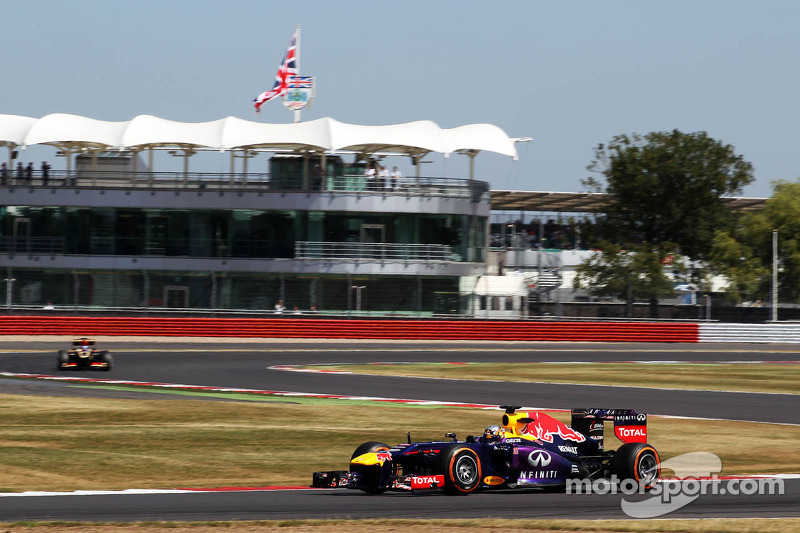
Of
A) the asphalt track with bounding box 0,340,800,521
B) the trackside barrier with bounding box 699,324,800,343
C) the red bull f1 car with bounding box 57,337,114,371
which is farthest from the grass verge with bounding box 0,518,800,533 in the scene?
the trackside barrier with bounding box 699,324,800,343

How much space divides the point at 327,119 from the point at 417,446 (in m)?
42.8

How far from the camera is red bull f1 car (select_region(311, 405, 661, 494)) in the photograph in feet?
37.5

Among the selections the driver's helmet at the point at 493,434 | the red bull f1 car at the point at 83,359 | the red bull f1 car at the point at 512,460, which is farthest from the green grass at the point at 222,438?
the red bull f1 car at the point at 83,359

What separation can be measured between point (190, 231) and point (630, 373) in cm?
2585

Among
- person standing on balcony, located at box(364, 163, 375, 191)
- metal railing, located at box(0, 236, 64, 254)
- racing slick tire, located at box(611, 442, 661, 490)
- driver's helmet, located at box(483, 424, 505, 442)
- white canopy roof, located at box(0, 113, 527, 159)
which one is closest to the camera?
driver's helmet, located at box(483, 424, 505, 442)

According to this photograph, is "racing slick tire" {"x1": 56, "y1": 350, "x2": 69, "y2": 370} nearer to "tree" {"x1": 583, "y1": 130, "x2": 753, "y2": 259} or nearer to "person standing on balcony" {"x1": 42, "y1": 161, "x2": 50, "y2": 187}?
"person standing on balcony" {"x1": 42, "y1": 161, "x2": 50, "y2": 187}

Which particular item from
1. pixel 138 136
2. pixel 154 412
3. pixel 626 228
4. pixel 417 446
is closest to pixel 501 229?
pixel 626 228

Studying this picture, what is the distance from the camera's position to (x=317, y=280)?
4834 cm

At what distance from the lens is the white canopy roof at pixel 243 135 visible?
2053 inches

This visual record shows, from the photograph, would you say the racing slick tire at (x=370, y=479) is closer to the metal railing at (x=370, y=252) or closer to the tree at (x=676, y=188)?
the metal railing at (x=370, y=252)

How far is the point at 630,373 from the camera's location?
102ft

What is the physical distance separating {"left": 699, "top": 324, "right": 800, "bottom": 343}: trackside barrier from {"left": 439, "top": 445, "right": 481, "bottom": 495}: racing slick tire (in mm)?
36971

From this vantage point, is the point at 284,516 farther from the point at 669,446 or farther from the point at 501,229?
the point at 501,229

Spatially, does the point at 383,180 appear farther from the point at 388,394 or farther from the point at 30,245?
the point at 388,394
